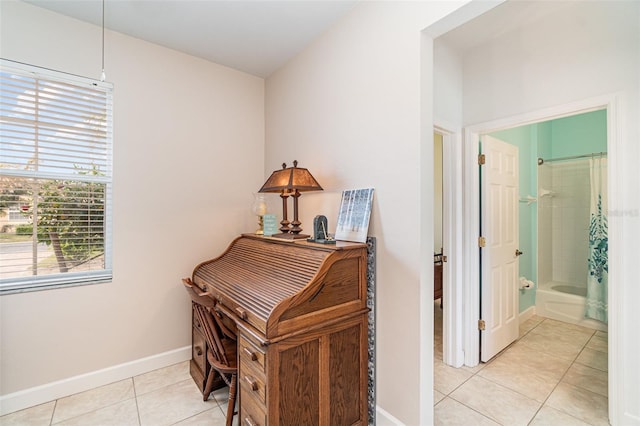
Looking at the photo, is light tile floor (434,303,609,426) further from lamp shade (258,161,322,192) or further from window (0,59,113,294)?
window (0,59,113,294)

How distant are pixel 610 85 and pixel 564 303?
2.75 meters

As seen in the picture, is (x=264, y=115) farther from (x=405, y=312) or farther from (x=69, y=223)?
(x=405, y=312)

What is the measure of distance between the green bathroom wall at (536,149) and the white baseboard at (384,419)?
258cm

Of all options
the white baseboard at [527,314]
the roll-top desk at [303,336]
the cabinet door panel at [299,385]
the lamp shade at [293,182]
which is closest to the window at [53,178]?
the roll-top desk at [303,336]

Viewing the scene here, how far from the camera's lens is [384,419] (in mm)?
1662

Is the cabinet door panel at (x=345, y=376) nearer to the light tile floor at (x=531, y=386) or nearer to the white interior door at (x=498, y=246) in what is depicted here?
the light tile floor at (x=531, y=386)

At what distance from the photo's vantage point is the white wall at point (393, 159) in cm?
152

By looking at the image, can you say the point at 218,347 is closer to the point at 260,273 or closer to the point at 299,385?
the point at 260,273

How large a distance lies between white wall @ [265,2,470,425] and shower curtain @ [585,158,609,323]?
9.89 feet

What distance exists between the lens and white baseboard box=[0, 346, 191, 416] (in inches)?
73.0

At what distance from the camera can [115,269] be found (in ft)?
7.20

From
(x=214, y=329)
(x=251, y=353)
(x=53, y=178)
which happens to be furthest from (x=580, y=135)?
(x=53, y=178)

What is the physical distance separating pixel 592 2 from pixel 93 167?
3650 mm

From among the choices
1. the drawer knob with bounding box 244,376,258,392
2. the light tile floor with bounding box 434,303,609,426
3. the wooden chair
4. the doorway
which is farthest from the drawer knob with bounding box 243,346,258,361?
the doorway
